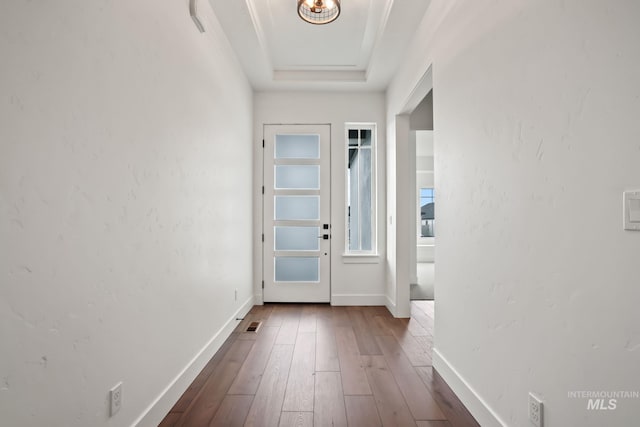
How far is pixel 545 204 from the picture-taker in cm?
126

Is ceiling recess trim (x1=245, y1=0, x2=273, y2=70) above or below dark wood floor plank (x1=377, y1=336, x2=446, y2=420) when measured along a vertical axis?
above

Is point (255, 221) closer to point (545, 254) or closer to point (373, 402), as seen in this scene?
point (373, 402)

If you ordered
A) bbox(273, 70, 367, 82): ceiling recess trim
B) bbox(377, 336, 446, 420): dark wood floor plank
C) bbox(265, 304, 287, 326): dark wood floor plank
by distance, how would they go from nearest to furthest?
bbox(377, 336, 446, 420): dark wood floor plank → bbox(265, 304, 287, 326): dark wood floor plank → bbox(273, 70, 367, 82): ceiling recess trim

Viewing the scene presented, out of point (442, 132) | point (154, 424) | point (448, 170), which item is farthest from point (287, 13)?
point (154, 424)

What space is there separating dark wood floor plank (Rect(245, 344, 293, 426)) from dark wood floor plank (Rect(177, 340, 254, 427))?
0.22 meters

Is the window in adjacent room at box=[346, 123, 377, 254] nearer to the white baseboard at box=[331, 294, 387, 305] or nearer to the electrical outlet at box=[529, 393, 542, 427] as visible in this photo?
the white baseboard at box=[331, 294, 387, 305]

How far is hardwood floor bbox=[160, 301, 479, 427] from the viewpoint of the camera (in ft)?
5.92

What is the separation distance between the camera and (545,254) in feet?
4.12

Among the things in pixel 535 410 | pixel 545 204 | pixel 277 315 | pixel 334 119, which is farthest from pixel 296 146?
pixel 535 410

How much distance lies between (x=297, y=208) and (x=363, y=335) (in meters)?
1.82

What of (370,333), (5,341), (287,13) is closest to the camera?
(5,341)

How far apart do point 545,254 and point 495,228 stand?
0.37 m

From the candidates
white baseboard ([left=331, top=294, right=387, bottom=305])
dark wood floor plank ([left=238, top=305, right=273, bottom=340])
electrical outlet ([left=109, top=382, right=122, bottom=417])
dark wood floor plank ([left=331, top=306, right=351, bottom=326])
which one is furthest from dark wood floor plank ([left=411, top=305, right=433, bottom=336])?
electrical outlet ([left=109, top=382, right=122, bottom=417])

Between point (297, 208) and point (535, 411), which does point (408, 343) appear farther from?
point (297, 208)
